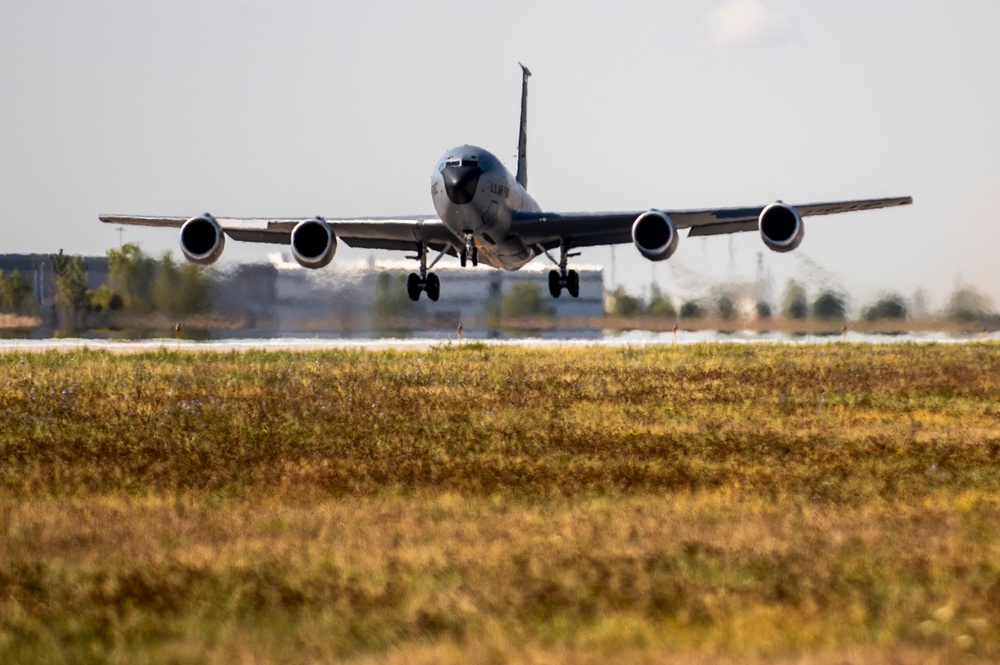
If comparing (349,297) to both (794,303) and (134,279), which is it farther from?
(794,303)

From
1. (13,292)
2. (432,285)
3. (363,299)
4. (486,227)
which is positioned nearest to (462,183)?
(486,227)

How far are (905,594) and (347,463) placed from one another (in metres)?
10.2

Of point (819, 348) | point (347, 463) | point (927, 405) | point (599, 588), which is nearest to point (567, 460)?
point (347, 463)

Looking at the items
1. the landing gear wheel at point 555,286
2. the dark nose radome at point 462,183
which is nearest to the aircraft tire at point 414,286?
the landing gear wheel at point 555,286

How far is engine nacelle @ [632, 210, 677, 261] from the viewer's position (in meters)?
40.5

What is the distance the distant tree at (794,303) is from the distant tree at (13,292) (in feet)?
93.9

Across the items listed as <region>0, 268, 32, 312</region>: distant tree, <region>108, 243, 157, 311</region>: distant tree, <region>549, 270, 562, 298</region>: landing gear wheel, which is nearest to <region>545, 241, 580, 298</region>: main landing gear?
<region>549, 270, 562, 298</region>: landing gear wheel

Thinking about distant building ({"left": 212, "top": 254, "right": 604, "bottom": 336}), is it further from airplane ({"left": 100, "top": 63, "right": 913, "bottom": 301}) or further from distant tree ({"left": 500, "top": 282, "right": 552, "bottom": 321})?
airplane ({"left": 100, "top": 63, "right": 913, "bottom": 301})

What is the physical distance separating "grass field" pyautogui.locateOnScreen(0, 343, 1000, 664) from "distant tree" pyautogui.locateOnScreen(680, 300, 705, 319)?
2113cm

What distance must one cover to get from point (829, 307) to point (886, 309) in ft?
6.62

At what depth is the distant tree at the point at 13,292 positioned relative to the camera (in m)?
54.2

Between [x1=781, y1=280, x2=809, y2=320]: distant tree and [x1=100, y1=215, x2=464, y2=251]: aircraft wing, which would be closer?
[x1=100, y1=215, x2=464, y2=251]: aircraft wing

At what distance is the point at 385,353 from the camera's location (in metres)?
46.3

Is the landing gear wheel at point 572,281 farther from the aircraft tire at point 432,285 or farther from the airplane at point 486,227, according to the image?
the aircraft tire at point 432,285
